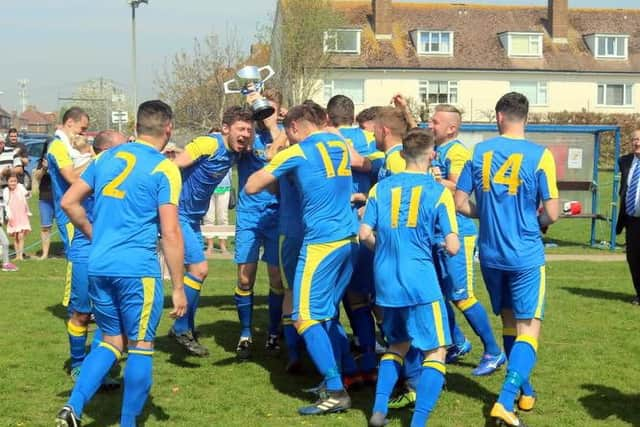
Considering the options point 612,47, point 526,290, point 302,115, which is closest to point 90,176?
point 302,115

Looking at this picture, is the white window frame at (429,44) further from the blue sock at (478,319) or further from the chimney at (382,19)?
the blue sock at (478,319)

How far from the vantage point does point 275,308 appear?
8062 mm

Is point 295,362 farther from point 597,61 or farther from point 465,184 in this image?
point 597,61

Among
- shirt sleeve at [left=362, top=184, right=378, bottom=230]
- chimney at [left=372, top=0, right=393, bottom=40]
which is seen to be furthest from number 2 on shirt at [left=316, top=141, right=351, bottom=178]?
chimney at [left=372, top=0, right=393, bottom=40]

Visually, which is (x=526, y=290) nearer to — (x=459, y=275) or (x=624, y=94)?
(x=459, y=275)

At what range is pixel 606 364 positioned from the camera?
25.3 feet

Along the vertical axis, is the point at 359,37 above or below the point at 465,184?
above

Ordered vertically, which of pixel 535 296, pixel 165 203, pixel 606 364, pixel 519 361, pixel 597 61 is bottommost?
pixel 606 364

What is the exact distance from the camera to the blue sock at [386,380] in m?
5.71

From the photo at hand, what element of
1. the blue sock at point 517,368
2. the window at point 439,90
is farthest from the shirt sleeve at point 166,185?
the window at point 439,90

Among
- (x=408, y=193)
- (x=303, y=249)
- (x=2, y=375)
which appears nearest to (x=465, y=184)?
(x=408, y=193)

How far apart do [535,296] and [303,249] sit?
169 cm

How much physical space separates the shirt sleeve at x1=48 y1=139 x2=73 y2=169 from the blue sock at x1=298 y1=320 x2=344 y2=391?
8.30 feet

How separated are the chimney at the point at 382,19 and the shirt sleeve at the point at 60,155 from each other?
151 ft
